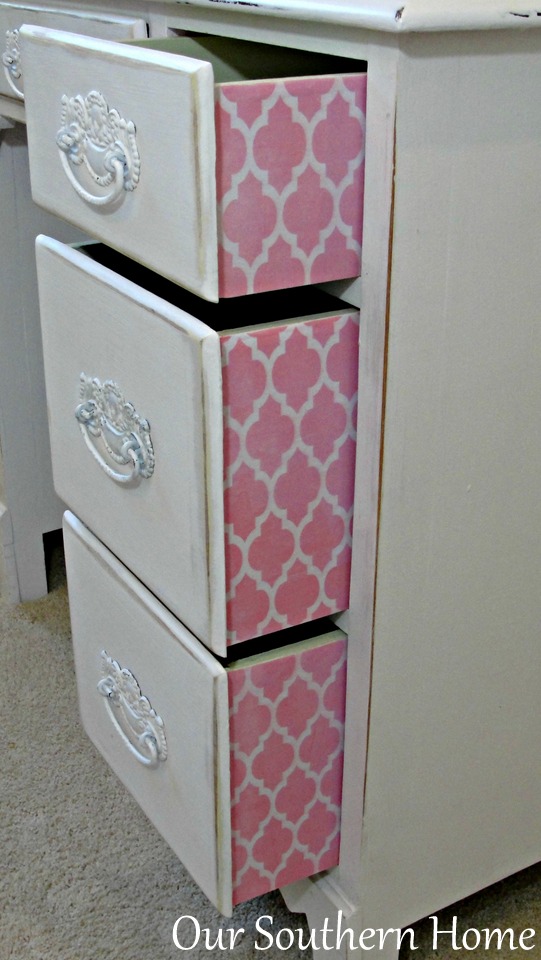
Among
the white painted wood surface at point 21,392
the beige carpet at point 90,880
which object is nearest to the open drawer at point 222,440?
the beige carpet at point 90,880

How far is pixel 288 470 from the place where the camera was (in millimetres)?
666

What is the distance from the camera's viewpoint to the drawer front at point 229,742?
72cm

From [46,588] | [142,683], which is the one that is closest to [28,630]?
[46,588]

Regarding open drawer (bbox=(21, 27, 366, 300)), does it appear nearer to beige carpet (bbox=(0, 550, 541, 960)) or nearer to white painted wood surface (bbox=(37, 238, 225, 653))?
white painted wood surface (bbox=(37, 238, 225, 653))

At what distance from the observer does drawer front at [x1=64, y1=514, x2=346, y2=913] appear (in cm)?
72

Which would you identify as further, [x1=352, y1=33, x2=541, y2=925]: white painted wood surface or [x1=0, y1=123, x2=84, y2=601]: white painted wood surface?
[x1=0, y1=123, x2=84, y2=601]: white painted wood surface

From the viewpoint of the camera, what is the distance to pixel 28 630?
134 cm

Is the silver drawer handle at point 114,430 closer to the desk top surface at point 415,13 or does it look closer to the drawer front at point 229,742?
the drawer front at point 229,742

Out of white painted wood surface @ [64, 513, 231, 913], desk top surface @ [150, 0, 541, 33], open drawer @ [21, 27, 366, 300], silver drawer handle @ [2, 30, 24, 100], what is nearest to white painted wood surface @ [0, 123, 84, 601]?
silver drawer handle @ [2, 30, 24, 100]

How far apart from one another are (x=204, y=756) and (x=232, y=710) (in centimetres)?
4

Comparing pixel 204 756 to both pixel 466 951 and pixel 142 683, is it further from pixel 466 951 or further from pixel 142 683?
pixel 466 951

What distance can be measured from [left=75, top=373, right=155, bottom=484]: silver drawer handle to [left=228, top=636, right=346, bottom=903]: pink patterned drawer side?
0.51 feet

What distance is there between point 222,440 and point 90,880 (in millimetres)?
533

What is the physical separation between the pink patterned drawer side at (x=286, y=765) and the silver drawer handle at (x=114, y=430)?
16 centimetres
